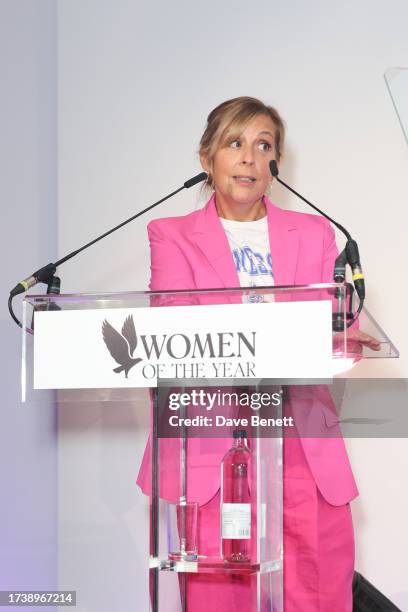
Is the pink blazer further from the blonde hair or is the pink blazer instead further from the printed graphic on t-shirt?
the blonde hair

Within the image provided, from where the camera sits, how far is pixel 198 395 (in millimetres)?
1846

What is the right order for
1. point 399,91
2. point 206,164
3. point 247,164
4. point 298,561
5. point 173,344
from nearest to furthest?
point 173,344 < point 298,561 < point 399,91 < point 247,164 < point 206,164

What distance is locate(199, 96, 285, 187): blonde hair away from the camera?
9.00 ft

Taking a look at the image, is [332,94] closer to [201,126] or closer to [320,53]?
[320,53]

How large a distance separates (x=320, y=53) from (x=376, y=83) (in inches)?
9.0

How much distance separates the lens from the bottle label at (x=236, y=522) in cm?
180

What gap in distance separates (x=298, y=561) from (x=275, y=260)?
0.84m

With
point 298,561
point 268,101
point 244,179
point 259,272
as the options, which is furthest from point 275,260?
point 268,101

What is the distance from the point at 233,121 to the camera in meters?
2.75

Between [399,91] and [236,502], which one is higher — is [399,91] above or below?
above

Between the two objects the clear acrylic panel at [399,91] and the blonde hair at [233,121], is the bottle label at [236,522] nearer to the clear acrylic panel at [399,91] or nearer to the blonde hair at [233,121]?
the clear acrylic panel at [399,91]

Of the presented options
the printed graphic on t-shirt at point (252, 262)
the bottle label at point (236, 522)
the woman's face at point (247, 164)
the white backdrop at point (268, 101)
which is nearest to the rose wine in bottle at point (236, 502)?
the bottle label at point (236, 522)

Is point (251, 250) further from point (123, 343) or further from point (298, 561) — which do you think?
point (298, 561)

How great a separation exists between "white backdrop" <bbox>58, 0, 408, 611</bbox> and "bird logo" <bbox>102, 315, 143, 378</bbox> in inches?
59.6
